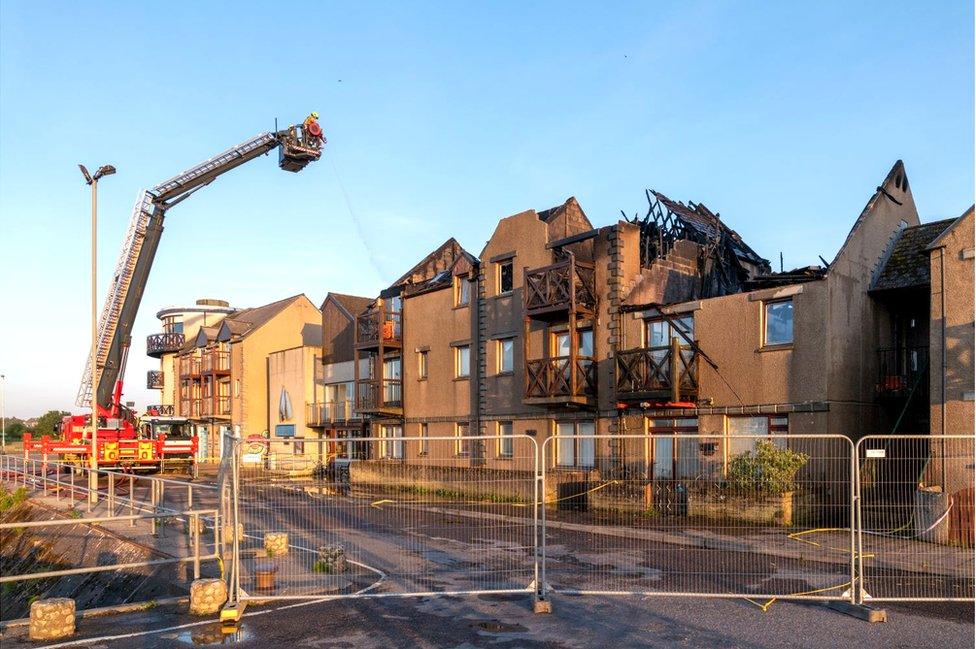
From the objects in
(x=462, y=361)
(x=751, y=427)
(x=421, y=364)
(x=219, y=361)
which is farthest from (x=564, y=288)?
(x=219, y=361)

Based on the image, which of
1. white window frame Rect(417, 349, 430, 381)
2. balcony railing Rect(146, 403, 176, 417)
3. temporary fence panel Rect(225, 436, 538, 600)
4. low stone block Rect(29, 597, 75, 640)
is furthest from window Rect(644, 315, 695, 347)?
balcony railing Rect(146, 403, 176, 417)

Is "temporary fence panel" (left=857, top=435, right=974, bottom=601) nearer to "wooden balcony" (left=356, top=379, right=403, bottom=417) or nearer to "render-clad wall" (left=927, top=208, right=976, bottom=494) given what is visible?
"render-clad wall" (left=927, top=208, right=976, bottom=494)

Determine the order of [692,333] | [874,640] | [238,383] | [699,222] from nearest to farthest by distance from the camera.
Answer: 1. [874,640]
2. [692,333]
3. [699,222]
4. [238,383]

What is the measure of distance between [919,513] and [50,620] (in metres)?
14.3

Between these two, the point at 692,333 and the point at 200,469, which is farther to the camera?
the point at 200,469

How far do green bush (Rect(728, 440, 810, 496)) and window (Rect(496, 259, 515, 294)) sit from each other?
41.1 ft

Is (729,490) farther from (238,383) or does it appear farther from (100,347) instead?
(238,383)

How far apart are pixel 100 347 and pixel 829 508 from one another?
2679 cm

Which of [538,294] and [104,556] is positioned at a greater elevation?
[538,294]

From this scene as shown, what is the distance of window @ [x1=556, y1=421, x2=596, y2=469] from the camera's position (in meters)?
24.9

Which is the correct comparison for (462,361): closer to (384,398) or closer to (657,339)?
(384,398)

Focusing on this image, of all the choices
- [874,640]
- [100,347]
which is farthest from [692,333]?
[100,347]

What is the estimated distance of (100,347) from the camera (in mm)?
32188

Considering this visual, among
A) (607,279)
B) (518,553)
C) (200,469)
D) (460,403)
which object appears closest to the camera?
(518,553)
